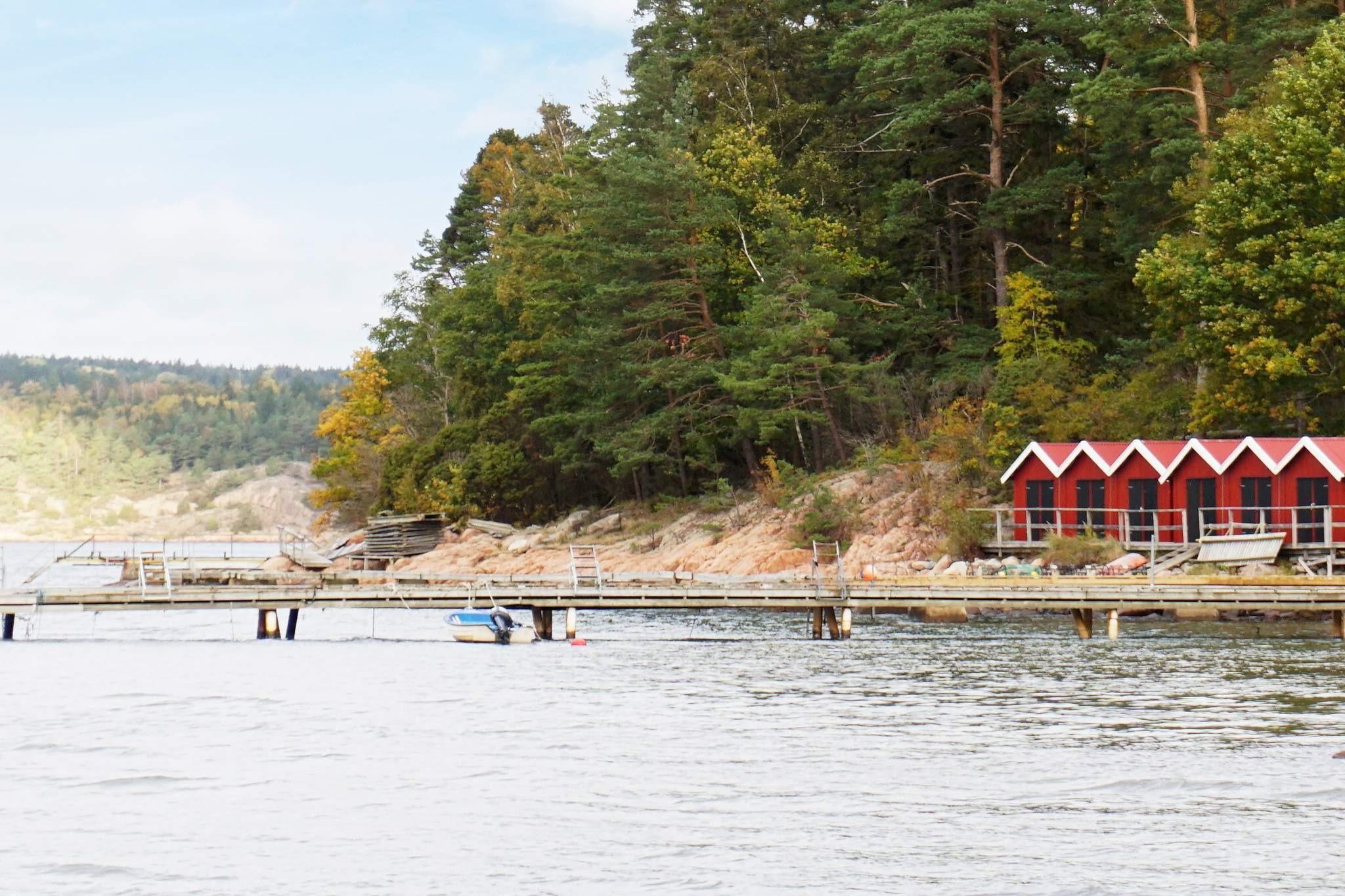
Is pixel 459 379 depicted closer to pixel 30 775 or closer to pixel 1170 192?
pixel 1170 192

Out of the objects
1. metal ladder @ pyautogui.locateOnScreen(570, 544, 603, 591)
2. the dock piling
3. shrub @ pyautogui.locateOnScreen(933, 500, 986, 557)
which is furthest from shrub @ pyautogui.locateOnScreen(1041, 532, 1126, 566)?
metal ladder @ pyautogui.locateOnScreen(570, 544, 603, 591)

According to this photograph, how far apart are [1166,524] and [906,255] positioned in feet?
88.3

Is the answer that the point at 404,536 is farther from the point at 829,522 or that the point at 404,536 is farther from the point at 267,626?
the point at 267,626

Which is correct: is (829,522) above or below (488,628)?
above

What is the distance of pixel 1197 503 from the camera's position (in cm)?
5184

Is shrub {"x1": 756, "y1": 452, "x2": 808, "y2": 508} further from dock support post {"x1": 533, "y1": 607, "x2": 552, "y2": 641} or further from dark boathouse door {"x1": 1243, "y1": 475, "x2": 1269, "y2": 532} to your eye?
dark boathouse door {"x1": 1243, "y1": 475, "x2": 1269, "y2": 532}

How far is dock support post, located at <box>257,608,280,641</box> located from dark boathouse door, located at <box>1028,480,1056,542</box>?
1020 inches

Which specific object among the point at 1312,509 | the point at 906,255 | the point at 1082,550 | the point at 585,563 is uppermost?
the point at 906,255

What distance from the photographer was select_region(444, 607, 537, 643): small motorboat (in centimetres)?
4731

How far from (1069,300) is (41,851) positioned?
5350 cm

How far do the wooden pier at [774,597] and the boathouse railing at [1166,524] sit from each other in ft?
8.98

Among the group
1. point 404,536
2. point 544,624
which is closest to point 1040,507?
point 544,624

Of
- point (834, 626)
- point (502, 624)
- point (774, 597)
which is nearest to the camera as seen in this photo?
point (774, 597)

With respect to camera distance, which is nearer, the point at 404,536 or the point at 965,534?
the point at 965,534
